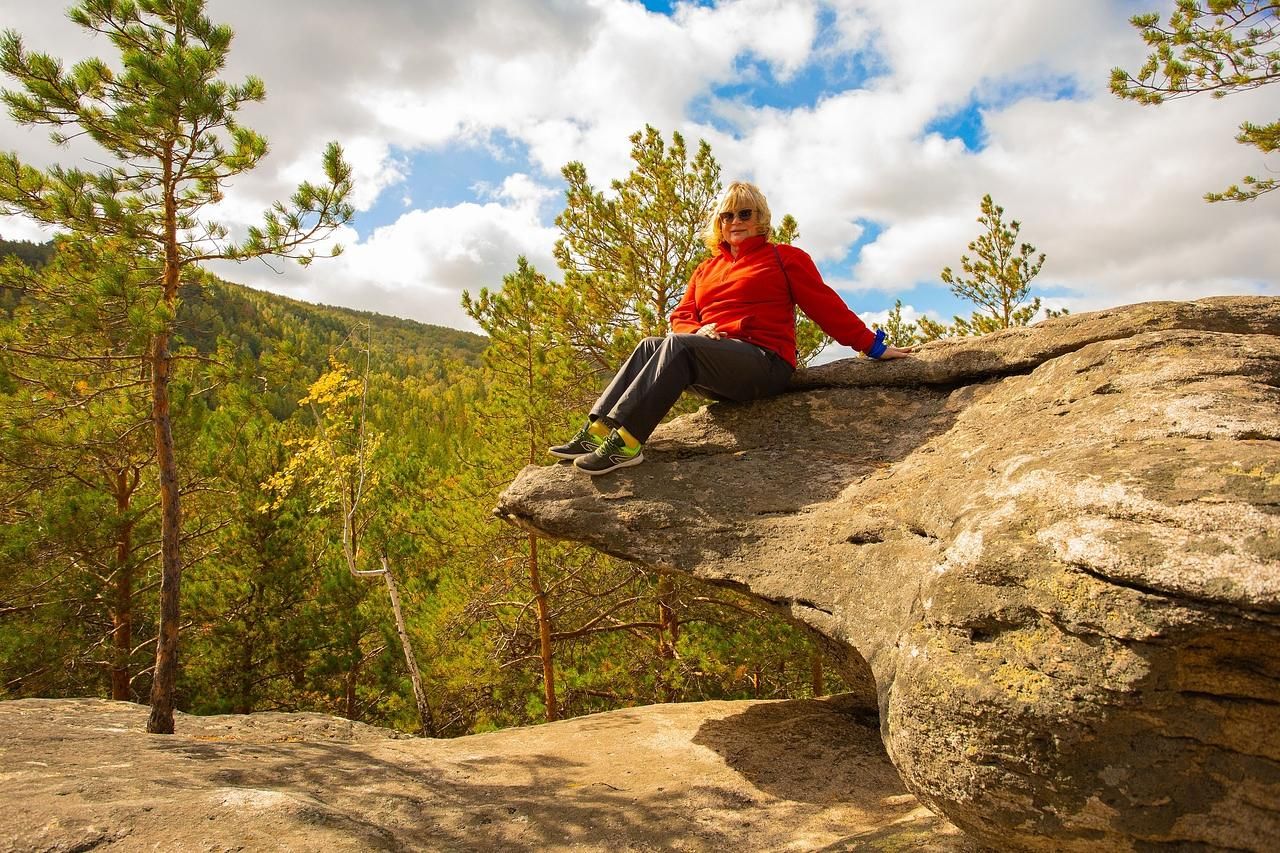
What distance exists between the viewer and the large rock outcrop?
2252mm

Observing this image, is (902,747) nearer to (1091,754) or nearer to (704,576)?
(1091,754)

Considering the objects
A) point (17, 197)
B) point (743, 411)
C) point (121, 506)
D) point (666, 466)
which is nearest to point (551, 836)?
point (666, 466)

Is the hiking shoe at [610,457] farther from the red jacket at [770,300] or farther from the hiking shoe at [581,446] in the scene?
the red jacket at [770,300]

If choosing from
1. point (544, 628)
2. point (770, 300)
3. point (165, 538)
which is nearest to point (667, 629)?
point (544, 628)

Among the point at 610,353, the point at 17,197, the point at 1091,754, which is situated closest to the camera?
the point at 1091,754

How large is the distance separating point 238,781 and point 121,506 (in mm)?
8356

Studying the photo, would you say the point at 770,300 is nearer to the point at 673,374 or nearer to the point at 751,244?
the point at 751,244

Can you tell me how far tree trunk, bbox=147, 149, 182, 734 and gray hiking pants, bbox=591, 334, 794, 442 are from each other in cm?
481

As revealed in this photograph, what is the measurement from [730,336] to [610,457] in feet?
3.85

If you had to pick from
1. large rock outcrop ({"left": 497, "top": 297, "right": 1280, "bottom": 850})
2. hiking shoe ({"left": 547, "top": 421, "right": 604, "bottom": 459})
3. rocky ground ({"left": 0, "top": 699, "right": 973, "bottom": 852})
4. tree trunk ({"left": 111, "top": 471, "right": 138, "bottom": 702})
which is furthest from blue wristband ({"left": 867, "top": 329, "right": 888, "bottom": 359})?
tree trunk ({"left": 111, "top": 471, "right": 138, "bottom": 702})

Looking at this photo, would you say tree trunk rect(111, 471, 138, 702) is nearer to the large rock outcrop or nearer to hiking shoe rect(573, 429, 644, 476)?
hiking shoe rect(573, 429, 644, 476)

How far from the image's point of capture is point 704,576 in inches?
164

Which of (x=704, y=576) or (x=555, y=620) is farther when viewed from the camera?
(x=555, y=620)

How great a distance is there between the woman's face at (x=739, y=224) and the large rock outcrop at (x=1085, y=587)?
73.8 inches
